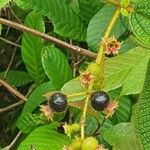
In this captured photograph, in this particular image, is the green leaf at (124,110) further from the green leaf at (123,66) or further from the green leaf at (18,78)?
the green leaf at (18,78)

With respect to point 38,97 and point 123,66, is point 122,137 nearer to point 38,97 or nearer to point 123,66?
point 123,66

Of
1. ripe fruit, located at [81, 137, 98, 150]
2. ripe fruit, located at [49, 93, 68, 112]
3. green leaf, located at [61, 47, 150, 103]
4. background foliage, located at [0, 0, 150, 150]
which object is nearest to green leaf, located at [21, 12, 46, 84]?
background foliage, located at [0, 0, 150, 150]

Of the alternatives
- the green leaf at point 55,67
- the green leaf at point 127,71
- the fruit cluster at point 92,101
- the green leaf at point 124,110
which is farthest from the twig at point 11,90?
the fruit cluster at point 92,101

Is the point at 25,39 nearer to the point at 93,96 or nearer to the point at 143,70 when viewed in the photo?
the point at 143,70

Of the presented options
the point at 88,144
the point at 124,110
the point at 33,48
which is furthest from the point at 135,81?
the point at 33,48

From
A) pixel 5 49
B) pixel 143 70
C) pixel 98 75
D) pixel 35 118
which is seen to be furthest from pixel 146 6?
pixel 5 49
